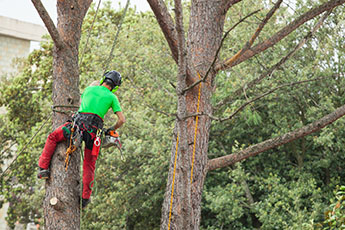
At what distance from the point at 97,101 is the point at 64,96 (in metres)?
0.32

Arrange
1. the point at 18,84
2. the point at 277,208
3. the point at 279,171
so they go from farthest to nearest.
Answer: the point at 18,84, the point at 279,171, the point at 277,208

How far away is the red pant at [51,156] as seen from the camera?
3.58 meters

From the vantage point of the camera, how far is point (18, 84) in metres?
13.8

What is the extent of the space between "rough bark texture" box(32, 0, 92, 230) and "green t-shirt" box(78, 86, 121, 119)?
9 centimetres

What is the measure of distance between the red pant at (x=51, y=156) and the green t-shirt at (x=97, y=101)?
260mm

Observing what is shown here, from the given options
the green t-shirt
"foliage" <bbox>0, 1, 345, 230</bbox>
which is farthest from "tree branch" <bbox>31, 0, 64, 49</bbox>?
"foliage" <bbox>0, 1, 345, 230</bbox>

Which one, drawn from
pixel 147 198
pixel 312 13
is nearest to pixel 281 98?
pixel 147 198

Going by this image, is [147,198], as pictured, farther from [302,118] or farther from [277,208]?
[302,118]

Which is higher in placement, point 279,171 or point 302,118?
point 302,118

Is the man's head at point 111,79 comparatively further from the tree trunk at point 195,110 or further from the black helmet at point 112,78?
the tree trunk at point 195,110

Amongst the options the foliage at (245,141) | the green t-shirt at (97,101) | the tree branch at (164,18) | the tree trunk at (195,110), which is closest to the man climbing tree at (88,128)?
the green t-shirt at (97,101)

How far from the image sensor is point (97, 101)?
12.8 feet

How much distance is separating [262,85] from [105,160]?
3.58 meters

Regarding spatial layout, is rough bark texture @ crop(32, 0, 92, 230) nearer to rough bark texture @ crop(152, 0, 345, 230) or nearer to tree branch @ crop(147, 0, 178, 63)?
tree branch @ crop(147, 0, 178, 63)
